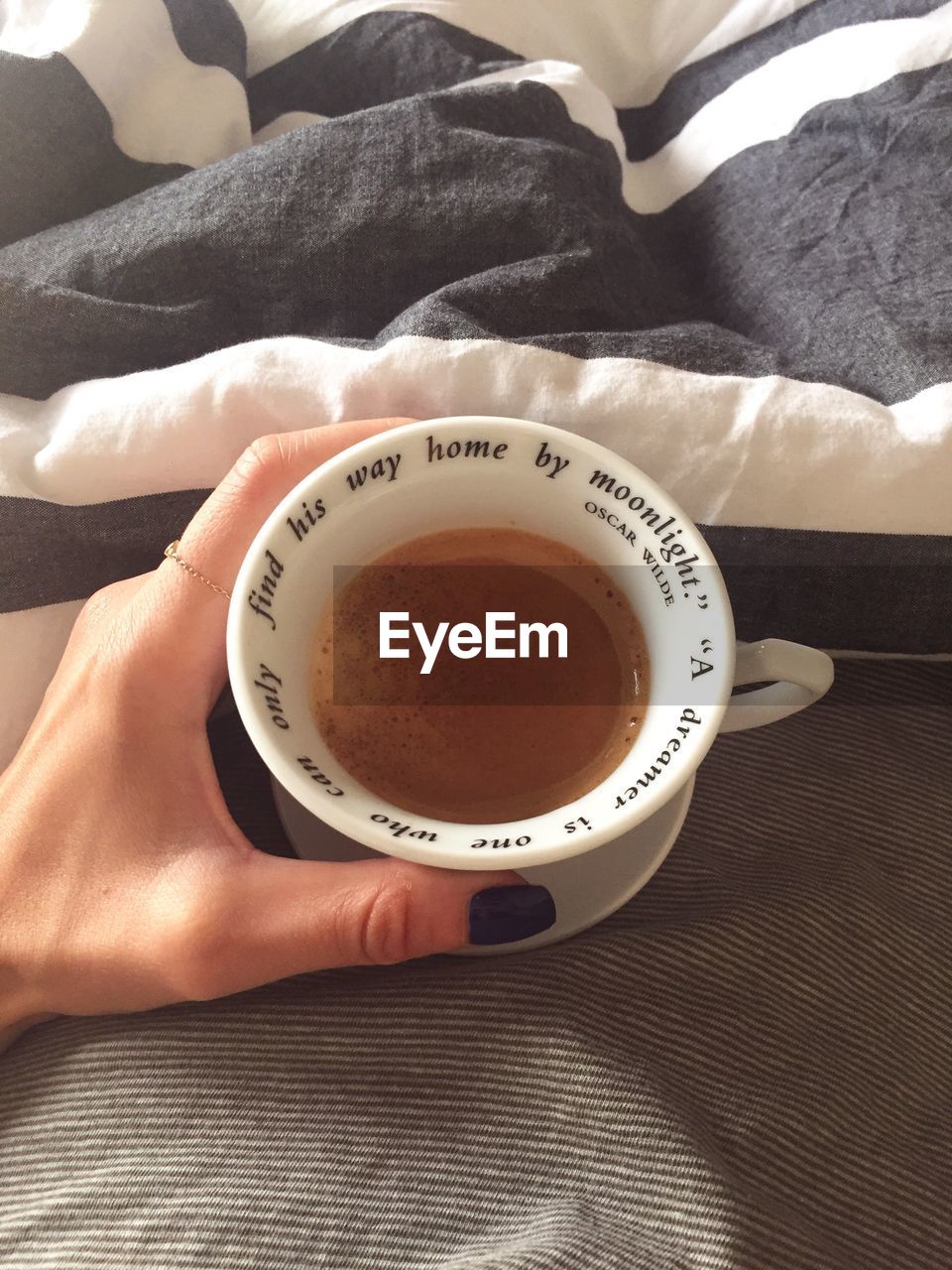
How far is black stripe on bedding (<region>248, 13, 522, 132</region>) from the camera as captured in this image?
0.69 metres

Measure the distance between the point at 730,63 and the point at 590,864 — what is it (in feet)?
2.18

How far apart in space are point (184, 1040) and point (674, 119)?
0.82 metres

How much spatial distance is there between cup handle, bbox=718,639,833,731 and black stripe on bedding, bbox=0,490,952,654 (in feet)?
0.37

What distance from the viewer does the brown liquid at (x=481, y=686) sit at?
55cm

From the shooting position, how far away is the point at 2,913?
21.7 inches

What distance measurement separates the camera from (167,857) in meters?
0.53

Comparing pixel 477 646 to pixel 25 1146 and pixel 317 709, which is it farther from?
pixel 25 1146

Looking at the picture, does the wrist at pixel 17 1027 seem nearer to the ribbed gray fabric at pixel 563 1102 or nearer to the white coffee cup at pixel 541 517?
the ribbed gray fabric at pixel 563 1102

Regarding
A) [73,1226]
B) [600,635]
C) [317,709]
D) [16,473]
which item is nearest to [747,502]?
[600,635]

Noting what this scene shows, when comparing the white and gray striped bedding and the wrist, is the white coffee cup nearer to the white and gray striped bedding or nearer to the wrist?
the white and gray striped bedding

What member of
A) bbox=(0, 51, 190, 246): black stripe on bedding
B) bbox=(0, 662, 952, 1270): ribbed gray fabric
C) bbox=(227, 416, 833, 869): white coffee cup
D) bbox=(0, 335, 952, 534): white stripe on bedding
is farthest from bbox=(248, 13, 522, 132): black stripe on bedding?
bbox=(0, 662, 952, 1270): ribbed gray fabric

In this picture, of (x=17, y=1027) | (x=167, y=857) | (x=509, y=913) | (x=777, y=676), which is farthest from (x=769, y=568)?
(x=17, y=1027)

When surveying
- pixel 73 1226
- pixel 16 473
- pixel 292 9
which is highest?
pixel 292 9

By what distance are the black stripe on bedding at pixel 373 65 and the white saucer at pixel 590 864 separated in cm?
59
